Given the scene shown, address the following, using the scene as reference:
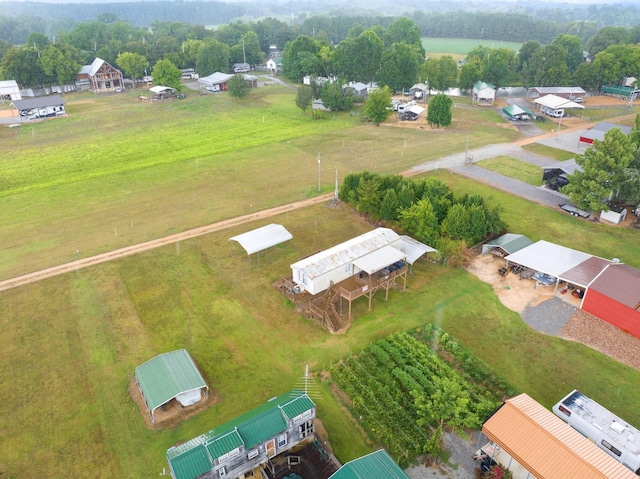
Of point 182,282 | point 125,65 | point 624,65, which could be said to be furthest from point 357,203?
point 125,65

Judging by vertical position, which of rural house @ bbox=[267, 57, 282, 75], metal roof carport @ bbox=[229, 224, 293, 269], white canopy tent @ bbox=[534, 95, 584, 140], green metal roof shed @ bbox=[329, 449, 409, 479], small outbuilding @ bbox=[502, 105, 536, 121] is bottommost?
green metal roof shed @ bbox=[329, 449, 409, 479]

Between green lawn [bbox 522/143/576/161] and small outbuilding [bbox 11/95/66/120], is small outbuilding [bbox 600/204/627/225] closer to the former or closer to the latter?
green lawn [bbox 522/143/576/161]

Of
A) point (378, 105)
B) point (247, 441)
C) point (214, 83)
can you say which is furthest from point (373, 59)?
point (247, 441)

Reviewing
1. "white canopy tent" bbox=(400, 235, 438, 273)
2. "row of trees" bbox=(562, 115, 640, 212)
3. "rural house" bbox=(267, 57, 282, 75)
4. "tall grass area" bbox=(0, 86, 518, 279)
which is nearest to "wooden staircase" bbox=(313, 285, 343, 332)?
"white canopy tent" bbox=(400, 235, 438, 273)

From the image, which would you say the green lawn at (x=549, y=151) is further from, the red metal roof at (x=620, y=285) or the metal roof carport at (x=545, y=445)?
the metal roof carport at (x=545, y=445)

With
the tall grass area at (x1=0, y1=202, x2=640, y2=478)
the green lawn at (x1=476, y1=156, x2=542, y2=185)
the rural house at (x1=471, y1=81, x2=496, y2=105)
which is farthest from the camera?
the rural house at (x1=471, y1=81, x2=496, y2=105)

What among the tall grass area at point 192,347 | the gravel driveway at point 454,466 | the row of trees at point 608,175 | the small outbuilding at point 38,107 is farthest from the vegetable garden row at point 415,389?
the small outbuilding at point 38,107
